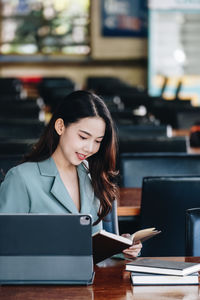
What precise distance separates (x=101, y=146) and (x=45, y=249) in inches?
27.3

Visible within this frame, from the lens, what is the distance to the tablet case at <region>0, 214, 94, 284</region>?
5.61 ft

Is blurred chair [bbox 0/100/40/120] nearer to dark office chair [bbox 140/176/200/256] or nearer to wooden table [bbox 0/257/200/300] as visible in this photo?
dark office chair [bbox 140/176/200/256]

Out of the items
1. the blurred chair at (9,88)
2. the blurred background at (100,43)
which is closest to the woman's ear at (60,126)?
the blurred chair at (9,88)

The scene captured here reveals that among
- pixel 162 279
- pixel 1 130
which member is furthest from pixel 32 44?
pixel 162 279

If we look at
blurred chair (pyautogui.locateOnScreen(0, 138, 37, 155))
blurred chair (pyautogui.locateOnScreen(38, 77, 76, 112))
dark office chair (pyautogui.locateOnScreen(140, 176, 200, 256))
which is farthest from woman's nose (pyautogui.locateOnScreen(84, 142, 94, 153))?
blurred chair (pyautogui.locateOnScreen(38, 77, 76, 112))

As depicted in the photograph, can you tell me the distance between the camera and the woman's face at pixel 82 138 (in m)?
2.21

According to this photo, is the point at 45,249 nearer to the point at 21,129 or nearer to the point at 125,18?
the point at 21,129

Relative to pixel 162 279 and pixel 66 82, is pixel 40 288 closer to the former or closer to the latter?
pixel 162 279

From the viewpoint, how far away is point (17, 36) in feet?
42.2

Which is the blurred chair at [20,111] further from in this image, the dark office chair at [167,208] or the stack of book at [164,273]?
the stack of book at [164,273]

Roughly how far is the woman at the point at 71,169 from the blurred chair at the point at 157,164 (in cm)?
111

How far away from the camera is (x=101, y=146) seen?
7.74ft

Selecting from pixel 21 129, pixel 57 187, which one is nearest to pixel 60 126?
pixel 57 187

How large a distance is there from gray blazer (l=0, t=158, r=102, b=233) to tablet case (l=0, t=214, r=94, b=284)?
388mm
